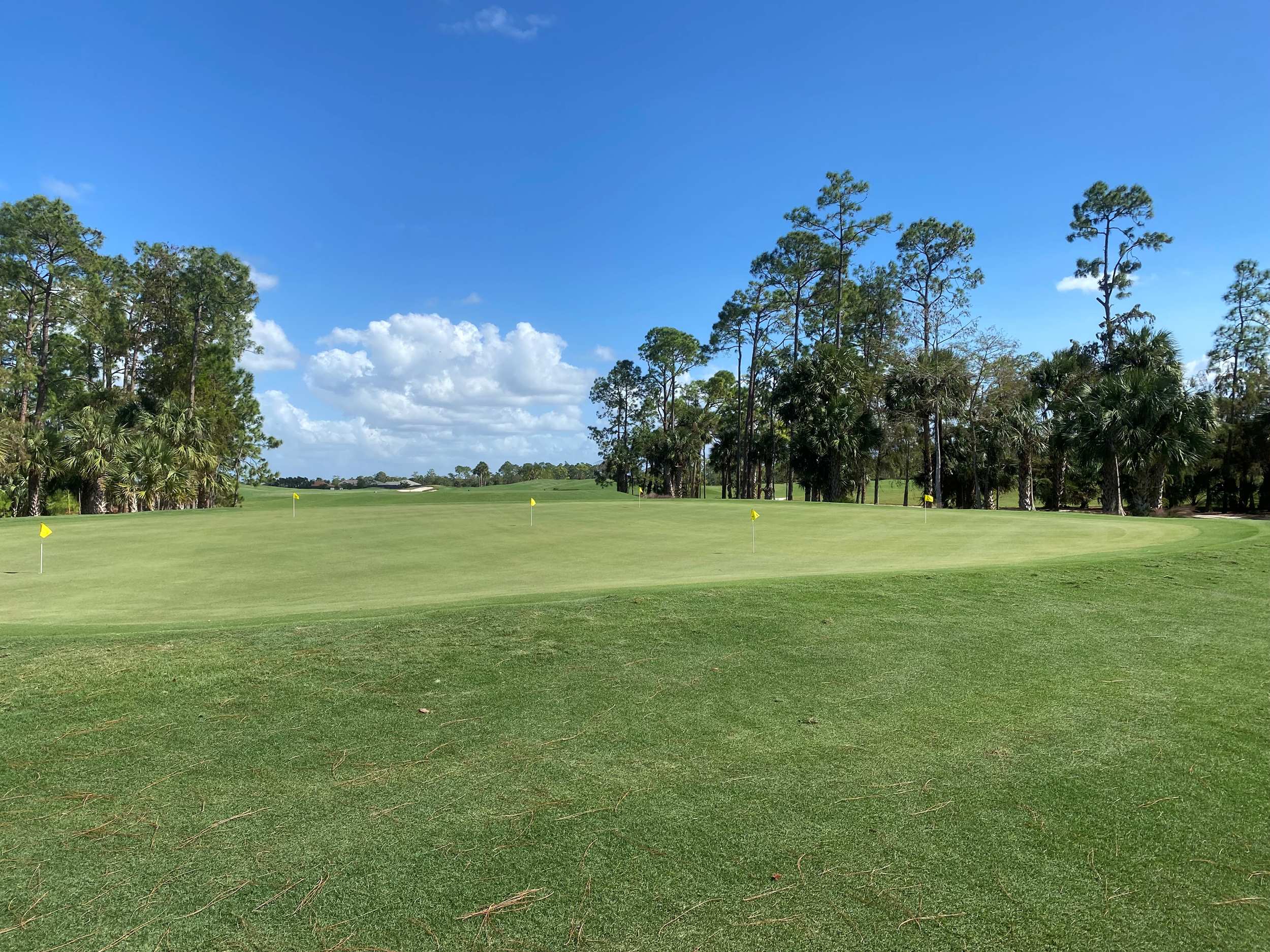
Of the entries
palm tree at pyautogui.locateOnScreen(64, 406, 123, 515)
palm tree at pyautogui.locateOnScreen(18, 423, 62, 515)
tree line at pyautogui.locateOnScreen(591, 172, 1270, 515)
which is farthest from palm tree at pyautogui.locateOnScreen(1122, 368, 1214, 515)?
palm tree at pyautogui.locateOnScreen(18, 423, 62, 515)

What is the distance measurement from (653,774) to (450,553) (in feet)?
34.4

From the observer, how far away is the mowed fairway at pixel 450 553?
27.6 feet

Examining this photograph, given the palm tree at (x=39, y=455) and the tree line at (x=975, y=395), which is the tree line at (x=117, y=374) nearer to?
the palm tree at (x=39, y=455)

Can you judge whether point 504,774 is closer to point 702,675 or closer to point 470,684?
point 470,684

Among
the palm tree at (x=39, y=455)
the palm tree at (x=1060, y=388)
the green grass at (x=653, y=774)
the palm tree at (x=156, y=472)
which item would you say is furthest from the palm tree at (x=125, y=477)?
the palm tree at (x=1060, y=388)

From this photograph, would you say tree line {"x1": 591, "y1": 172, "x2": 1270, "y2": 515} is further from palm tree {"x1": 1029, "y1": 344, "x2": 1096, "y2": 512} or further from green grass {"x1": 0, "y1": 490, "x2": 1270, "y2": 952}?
green grass {"x1": 0, "y1": 490, "x2": 1270, "y2": 952}

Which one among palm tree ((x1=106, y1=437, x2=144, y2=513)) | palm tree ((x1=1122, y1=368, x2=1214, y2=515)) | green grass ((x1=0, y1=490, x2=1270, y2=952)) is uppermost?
palm tree ((x1=1122, y1=368, x2=1214, y2=515))

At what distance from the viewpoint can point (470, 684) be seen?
4.66m

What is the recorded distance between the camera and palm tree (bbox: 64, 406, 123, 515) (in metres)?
31.9

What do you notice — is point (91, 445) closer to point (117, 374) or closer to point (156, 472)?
point (156, 472)

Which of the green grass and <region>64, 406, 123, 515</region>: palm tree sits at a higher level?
<region>64, 406, 123, 515</region>: palm tree

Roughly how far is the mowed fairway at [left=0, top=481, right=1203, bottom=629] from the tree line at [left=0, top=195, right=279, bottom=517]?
14554 millimetres

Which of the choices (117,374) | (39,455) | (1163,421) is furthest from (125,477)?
(1163,421)

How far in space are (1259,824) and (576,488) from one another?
7370 cm
